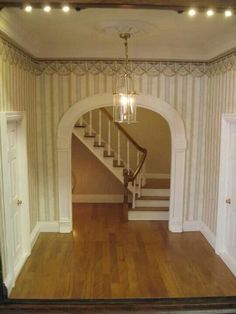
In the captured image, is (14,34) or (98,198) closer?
(14,34)

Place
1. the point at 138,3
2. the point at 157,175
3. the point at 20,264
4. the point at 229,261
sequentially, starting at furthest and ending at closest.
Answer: the point at 157,175, the point at 229,261, the point at 20,264, the point at 138,3

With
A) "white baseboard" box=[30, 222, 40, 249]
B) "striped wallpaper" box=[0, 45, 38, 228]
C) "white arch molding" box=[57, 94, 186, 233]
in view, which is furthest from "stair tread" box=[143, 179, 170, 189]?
"striped wallpaper" box=[0, 45, 38, 228]

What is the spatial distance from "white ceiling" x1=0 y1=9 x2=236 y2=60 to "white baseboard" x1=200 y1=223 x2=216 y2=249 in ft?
8.83

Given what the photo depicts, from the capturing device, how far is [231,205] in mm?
4484

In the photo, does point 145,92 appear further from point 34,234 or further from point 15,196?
point 34,234

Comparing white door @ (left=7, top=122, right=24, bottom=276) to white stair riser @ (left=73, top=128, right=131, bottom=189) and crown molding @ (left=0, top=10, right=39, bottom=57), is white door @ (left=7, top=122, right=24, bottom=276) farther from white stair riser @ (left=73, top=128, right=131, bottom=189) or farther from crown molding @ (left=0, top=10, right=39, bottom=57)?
white stair riser @ (left=73, top=128, right=131, bottom=189)

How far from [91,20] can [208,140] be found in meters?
2.77

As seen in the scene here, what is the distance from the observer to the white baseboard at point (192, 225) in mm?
5742

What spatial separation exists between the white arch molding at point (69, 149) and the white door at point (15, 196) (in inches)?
45.2

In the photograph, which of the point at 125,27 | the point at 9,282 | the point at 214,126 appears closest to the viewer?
the point at 9,282

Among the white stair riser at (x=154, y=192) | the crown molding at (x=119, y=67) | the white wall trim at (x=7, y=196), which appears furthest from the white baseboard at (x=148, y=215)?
the crown molding at (x=119, y=67)

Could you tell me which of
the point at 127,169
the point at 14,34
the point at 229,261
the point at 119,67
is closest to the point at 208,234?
the point at 229,261

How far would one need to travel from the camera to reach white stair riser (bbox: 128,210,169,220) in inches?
247

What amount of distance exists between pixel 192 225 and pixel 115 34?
3399 mm
